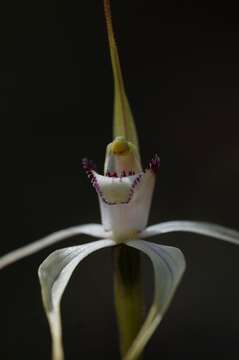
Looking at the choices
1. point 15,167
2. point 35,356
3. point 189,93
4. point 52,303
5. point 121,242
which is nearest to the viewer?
point 52,303

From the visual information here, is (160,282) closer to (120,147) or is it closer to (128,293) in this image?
(128,293)

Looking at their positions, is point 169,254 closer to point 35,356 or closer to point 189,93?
point 35,356

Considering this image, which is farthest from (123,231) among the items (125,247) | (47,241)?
(47,241)

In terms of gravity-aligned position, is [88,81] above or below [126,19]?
below

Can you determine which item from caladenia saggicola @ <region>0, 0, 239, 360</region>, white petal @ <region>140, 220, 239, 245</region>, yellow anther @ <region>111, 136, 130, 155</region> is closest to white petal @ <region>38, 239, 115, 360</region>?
caladenia saggicola @ <region>0, 0, 239, 360</region>

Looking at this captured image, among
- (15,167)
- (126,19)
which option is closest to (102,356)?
(15,167)

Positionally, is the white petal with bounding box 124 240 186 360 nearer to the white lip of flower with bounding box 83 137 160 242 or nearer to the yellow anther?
the white lip of flower with bounding box 83 137 160 242

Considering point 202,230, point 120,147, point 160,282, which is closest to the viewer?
point 160,282
